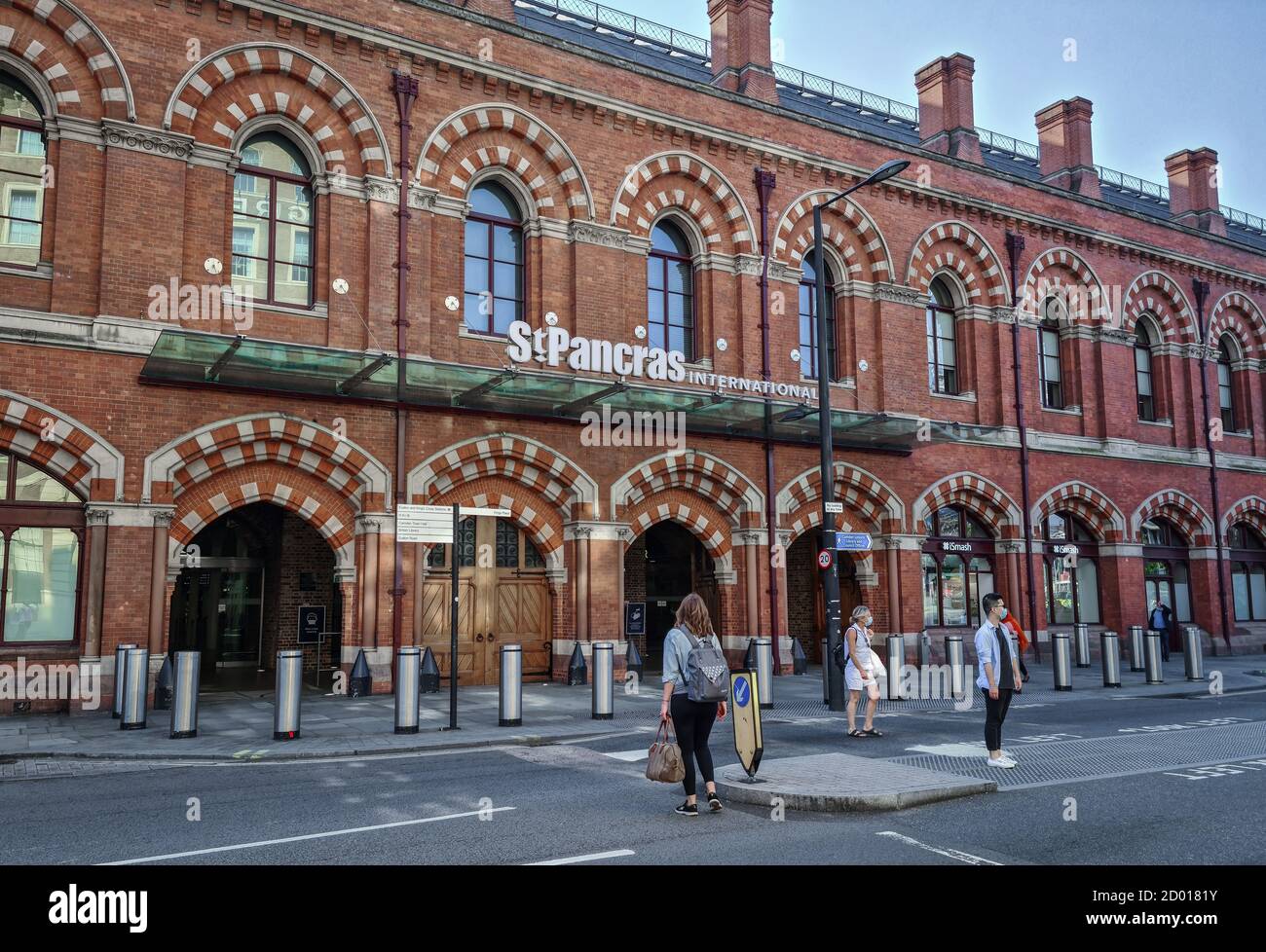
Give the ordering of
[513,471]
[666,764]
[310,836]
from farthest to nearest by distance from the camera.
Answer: [513,471] → [666,764] → [310,836]

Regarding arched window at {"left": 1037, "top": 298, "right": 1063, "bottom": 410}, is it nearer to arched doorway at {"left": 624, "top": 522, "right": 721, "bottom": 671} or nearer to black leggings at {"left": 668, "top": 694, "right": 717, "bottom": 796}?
arched doorway at {"left": 624, "top": 522, "right": 721, "bottom": 671}

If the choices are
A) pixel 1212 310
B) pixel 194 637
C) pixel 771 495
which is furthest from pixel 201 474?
pixel 1212 310

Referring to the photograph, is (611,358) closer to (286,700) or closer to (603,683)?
(603,683)

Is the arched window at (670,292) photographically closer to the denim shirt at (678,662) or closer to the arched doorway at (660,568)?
the arched doorway at (660,568)

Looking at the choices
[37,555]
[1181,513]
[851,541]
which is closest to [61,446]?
[37,555]

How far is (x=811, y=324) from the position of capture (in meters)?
23.2

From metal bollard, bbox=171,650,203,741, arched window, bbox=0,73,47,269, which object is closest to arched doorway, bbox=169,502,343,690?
arched window, bbox=0,73,47,269

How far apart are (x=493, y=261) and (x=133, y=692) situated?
10.3 m

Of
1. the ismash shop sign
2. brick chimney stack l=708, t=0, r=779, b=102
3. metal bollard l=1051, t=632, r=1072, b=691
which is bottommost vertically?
metal bollard l=1051, t=632, r=1072, b=691

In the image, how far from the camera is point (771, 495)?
21422 millimetres

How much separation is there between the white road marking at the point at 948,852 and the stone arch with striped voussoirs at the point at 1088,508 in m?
20.9

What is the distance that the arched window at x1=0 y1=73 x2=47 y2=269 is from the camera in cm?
1515

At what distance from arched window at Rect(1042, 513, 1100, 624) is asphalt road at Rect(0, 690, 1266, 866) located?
49.0 ft

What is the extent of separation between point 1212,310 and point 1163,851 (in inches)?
1160
